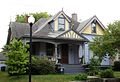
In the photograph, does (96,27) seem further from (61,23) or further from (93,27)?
(61,23)

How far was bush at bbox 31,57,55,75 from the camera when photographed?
25938 mm

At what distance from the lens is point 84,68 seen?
31.6 metres

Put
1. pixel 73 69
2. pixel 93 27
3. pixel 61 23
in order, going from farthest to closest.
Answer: pixel 93 27 → pixel 61 23 → pixel 73 69

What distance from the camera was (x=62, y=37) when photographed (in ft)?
103

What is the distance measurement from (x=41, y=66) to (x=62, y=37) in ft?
20.1

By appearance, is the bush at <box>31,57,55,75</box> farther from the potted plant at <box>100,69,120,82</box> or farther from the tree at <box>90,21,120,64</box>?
the potted plant at <box>100,69,120,82</box>

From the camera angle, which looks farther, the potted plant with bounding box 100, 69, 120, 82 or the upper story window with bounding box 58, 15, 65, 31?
the upper story window with bounding box 58, 15, 65, 31

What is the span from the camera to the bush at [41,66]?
85.1 ft

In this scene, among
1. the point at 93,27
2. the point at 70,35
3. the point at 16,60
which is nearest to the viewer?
the point at 16,60

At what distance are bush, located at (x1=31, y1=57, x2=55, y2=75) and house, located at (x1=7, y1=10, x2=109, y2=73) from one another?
3.90m

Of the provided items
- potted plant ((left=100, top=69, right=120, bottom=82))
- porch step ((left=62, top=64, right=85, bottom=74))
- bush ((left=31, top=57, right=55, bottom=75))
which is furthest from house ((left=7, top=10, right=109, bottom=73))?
potted plant ((left=100, top=69, right=120, bottom=82))

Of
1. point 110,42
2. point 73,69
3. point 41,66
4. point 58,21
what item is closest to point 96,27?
point 58,21

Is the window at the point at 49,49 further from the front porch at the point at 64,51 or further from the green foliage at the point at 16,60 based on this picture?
the green foliage at the point at 16,60

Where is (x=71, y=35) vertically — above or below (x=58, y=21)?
below
